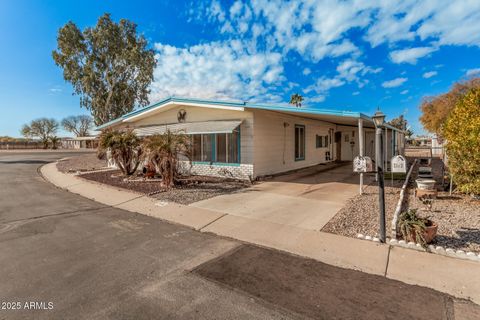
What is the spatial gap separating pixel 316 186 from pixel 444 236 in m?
4.72

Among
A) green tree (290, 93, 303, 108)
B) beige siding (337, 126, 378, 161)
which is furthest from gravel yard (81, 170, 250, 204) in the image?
green tree (290, 93, 303, 108)

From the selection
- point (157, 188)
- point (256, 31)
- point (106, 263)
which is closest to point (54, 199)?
point (157, 188)

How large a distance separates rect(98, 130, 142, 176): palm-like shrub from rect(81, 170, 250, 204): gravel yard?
51.2 inches

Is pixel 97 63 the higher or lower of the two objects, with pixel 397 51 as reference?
higher

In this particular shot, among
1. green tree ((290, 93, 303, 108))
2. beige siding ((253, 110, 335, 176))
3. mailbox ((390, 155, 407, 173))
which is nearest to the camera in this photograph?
mailbox ((390, 155, 407, 173))

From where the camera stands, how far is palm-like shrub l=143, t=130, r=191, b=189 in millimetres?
8820

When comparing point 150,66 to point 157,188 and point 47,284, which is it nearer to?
point 157,188

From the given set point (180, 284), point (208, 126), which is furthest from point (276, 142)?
point (180, 284)

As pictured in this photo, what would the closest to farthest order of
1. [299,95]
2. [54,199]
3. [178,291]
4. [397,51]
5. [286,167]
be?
[178,291] → [54,199] → [286,167] → [397,51] → [299,95]

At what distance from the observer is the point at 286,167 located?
1216 centimetres

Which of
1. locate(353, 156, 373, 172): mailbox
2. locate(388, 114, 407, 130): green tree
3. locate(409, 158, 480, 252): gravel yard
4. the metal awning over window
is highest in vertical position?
locate(388, 114, 407, 130): green tree

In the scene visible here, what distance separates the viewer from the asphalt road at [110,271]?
2.61 metres

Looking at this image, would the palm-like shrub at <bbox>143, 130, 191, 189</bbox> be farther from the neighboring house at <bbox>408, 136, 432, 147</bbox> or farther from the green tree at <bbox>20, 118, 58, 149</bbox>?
the green tree at <bbox>20, 118, 58, 149</bbox>

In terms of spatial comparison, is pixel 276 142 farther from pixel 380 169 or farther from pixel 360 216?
pixel 380 169
